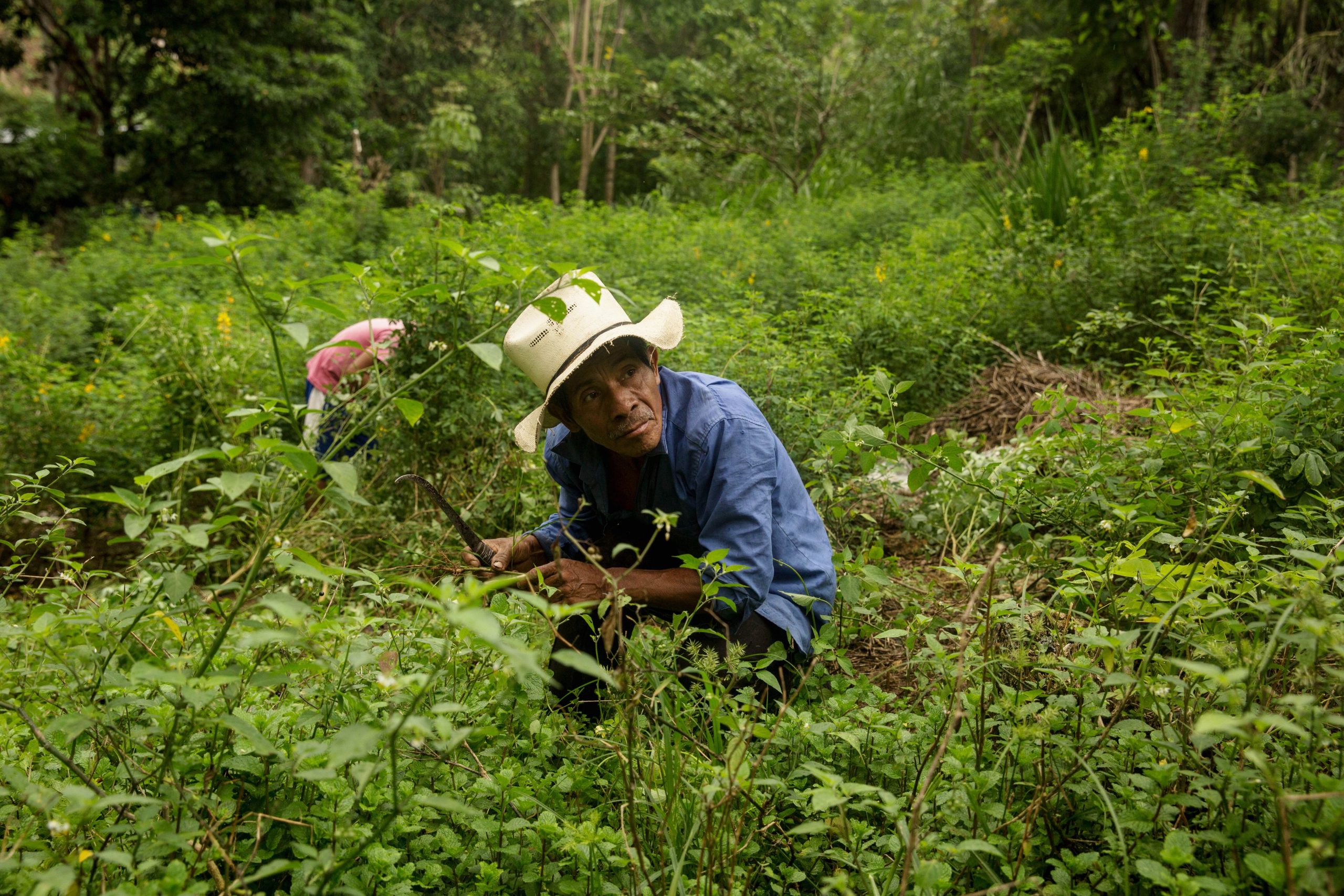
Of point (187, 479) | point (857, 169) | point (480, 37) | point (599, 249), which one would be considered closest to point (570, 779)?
point (187, 479)

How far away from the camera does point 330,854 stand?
4.14ft

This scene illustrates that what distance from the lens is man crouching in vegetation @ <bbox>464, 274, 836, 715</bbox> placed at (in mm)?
2191

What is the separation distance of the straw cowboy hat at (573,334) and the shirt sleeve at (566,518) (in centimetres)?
31

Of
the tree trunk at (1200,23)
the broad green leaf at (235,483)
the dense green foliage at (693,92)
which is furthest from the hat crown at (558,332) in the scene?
the tree trunk at (1200,23)

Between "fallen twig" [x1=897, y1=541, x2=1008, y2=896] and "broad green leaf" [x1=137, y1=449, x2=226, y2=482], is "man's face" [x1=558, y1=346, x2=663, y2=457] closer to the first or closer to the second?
"fallen twig" [x1=897, y1=541, x2=1008, y2=896]

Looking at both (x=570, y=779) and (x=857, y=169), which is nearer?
(x=570, y=779)

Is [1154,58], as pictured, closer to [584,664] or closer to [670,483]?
[670,483]

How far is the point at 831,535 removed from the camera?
10.3ft

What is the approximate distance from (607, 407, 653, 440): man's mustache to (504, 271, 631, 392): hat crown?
0.73 feet

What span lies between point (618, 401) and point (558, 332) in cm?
24

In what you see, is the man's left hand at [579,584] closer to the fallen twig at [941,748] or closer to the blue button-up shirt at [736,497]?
the blue button-up shirt at [736,497]

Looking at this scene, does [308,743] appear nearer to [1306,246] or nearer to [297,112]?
[1306,246]

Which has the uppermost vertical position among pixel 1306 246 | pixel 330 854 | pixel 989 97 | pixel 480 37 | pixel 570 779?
pixel 480 37

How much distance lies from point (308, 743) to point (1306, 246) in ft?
16.3
